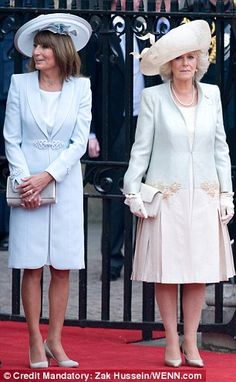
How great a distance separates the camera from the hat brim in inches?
301

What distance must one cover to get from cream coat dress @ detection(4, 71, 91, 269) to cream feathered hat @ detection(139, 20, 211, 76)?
442 millimetres

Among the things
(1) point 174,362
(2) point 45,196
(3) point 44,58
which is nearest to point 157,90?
(3) point 44,58

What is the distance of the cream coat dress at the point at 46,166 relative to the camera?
7555 millimetres

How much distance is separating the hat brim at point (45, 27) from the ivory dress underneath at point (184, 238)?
27.3 inches

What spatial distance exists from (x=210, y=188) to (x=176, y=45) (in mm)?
785

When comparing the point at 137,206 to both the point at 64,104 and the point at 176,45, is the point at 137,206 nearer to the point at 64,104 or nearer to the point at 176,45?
the point at 64,104

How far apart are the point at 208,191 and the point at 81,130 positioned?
0.75 m

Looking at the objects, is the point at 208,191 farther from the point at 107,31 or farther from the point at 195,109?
the point at 107,31

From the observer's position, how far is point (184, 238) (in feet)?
25.1

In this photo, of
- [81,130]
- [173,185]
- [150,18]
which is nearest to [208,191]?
[173,185]

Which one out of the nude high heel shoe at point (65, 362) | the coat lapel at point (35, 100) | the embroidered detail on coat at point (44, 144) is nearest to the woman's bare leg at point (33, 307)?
the nude high heel shoe at point (65, 362)

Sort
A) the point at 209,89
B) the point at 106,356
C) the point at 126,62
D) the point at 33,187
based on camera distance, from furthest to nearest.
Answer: the point at 126,62
the point at 106,356
the point at 209,89
the point at 33,187

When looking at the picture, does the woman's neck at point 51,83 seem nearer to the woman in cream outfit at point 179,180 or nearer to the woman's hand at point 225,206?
the woman in cream outfit at point 179,180

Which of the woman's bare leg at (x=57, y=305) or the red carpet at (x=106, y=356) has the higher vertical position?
the woman's bare leg at (x=57, y=305)
